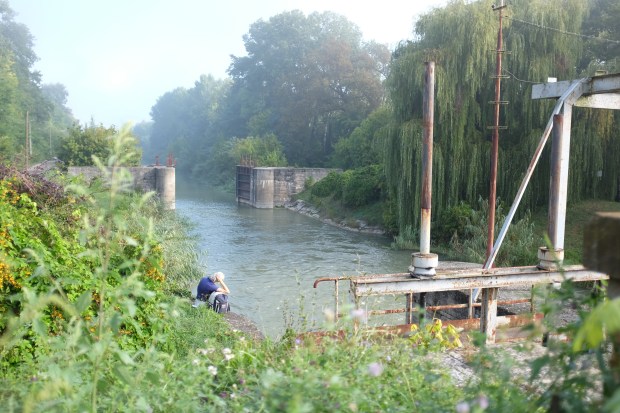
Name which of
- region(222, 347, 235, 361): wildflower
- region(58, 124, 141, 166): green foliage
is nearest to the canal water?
region(222, 347, 235, 361): wildflower

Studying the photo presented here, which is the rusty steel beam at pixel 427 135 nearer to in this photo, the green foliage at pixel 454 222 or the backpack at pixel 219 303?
the backpack at pixel 219 303

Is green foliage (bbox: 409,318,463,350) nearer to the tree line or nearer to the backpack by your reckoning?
the backpack

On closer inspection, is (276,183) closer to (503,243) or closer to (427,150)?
(503,243)

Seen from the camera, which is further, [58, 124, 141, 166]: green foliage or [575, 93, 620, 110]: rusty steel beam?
[58, 124, 141, 166]: green foliage

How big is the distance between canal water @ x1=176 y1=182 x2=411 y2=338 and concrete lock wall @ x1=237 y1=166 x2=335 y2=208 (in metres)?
4.69

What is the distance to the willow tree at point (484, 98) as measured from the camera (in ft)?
63.7

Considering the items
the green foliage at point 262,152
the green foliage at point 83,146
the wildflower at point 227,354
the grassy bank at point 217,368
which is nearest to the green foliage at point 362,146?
the green foliage at point 262,152

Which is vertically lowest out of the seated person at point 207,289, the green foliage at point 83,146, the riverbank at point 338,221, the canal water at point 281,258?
the canal water at point 281,258

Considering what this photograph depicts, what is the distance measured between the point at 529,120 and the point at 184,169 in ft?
199

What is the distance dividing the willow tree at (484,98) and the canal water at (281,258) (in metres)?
2.99

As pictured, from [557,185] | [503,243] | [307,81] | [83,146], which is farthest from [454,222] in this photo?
[307,81]

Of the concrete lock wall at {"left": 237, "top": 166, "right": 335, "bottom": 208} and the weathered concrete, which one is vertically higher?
the weathered concrete

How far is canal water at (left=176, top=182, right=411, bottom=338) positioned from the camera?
1275 centimetres

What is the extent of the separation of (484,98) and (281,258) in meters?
8.20
